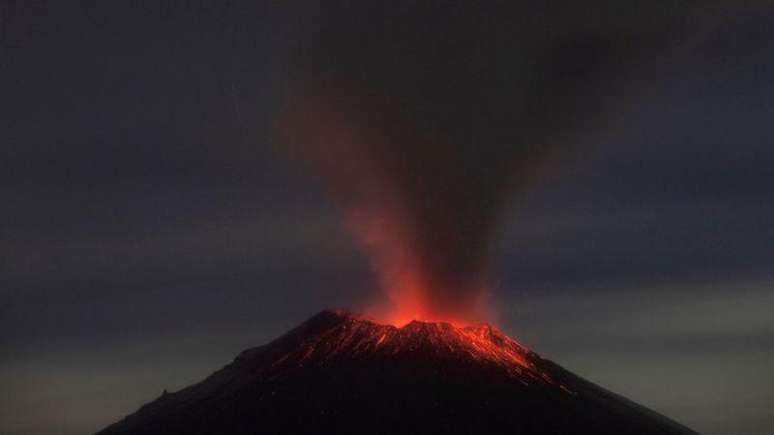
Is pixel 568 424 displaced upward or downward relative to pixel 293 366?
downward

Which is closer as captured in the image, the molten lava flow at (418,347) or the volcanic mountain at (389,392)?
the volcanic mountain at (389,392)

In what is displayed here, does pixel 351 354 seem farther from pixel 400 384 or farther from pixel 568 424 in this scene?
pixel 568 424

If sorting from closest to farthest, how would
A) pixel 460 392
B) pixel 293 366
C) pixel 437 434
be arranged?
pixel 437 434 → pixel 460 392 → pixel 293 366

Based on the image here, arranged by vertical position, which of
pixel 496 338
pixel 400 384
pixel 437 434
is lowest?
pixel 437 434

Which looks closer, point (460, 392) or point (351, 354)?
point (460, 392)

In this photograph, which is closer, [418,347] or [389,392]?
[389,392]

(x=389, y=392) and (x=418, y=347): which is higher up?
(x=418, y=347)

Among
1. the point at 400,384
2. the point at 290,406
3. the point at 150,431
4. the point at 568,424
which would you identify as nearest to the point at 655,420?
the point at 568,424

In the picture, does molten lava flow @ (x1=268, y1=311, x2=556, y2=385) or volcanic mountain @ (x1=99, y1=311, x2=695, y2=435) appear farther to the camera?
molten lava flow @ (x1=268, y1=311, x2=556, y2=385)
